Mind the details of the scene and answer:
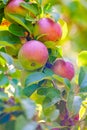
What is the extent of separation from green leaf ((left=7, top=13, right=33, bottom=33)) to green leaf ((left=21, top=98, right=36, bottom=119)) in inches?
8.2

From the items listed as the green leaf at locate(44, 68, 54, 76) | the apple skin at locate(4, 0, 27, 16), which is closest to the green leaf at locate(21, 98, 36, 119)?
the green leaf at locate(44, 68, 54, 76)

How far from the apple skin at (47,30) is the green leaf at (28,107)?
209 mm

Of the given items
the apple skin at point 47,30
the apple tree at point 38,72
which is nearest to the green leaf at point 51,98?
the apple tree at point 38,72

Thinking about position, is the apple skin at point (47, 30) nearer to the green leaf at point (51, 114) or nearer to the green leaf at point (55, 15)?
the green leaf at point (55, 15)

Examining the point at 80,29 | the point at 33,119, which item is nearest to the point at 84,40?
the point at 80,29

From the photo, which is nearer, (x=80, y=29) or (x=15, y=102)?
(x=15, y=102)

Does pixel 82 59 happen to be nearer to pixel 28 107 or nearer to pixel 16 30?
pixel 16 30

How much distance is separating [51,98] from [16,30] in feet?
0.53

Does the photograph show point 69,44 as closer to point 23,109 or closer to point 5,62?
point 5,62

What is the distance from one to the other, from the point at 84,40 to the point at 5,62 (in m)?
1.22

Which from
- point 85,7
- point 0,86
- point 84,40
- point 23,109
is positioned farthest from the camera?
point 84,40

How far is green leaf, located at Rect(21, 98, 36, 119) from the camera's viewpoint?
529 mm

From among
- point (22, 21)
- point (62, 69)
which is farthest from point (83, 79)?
point (22, 21)

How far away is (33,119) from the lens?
571 millimetres
